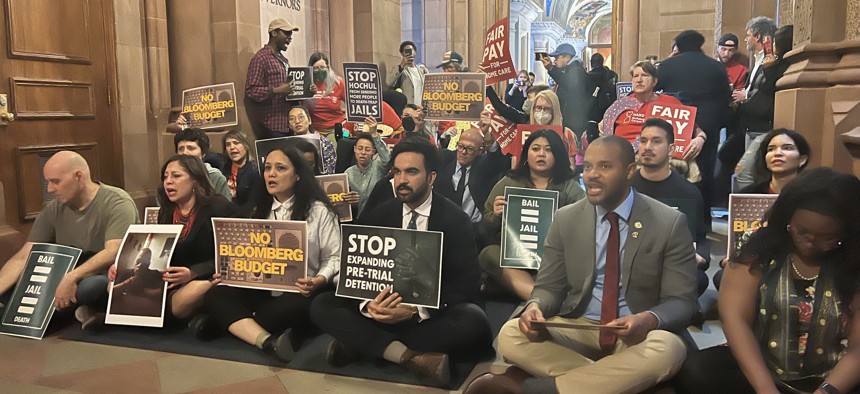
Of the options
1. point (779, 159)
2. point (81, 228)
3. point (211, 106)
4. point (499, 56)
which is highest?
point (499, 56)

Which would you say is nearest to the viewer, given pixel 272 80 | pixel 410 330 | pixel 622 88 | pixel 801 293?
pixel 801 293

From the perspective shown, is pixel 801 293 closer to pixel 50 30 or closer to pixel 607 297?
pixel 607 297

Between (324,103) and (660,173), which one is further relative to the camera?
(324,103)

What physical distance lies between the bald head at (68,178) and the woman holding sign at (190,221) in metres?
0.54

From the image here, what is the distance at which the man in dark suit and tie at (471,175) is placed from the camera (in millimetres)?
5000

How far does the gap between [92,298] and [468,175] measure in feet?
8.53

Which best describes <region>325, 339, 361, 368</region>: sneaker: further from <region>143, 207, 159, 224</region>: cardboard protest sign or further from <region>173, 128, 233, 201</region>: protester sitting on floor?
<region>173, 128, 233, 201</region>: protester sitting on floor

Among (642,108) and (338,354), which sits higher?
(642,108)

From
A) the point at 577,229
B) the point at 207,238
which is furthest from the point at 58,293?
the point at 577,229

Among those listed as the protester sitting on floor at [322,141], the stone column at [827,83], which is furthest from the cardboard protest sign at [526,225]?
the protester sitting on floor at [322,141]

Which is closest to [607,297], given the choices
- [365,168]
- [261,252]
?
[261,252]

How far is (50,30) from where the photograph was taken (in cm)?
598

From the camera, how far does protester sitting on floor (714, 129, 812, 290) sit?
375 centimetres

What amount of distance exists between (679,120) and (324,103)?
3945mm
